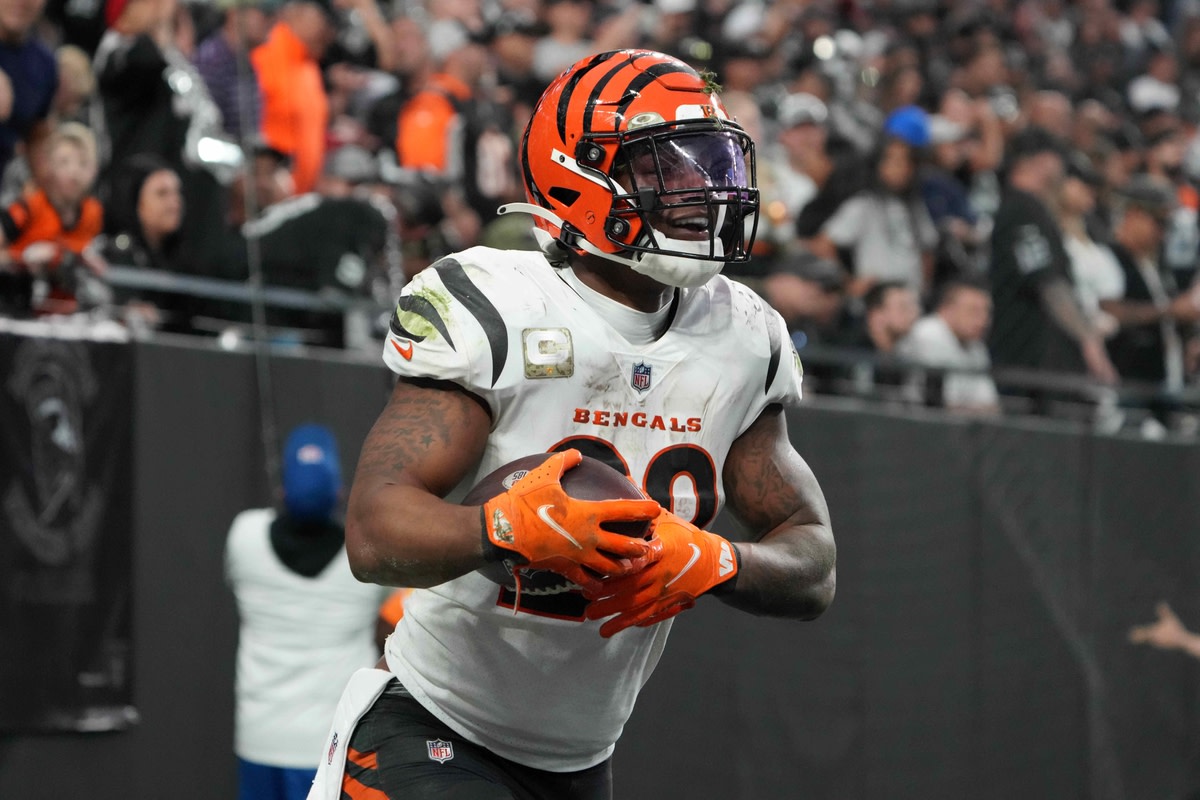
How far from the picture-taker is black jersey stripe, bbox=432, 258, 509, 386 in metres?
2.82

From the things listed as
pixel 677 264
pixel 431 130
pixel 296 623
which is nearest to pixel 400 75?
pixel 431 130

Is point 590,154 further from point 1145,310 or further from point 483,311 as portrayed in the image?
point 1145,310

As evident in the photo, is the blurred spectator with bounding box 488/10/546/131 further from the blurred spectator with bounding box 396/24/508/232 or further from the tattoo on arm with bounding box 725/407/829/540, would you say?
the tattoo on arm with bounding box 725/407/829/540

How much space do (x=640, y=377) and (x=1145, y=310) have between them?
7.59 metres

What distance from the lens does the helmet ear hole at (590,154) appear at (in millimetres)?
3008

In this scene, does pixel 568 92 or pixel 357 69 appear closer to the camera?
pixel 568 92

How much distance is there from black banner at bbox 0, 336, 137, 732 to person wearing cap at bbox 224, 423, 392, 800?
0.73m

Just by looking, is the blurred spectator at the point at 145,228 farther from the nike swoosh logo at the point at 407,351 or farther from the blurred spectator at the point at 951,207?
the blurred spectator at the point at 951,207

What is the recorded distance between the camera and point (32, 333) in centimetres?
595

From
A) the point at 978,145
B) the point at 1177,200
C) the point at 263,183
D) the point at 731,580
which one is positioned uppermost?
the point at 978,145

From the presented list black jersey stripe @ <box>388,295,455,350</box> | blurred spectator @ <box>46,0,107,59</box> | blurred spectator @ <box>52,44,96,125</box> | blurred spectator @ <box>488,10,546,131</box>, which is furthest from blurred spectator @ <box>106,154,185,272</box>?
black jersey stripe @ <box>388,295,455,350</box>

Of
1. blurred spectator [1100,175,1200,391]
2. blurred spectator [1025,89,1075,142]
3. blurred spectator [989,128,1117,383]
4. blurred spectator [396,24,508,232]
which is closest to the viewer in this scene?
blurred spectator [396,24,508,232]

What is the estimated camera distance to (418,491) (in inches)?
107

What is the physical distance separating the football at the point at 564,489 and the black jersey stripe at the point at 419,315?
0.77 ft
